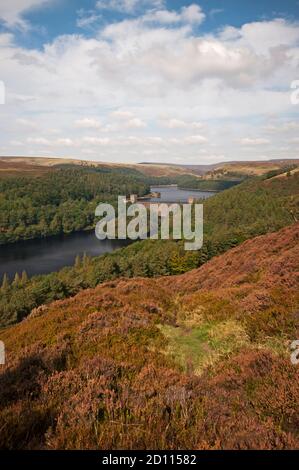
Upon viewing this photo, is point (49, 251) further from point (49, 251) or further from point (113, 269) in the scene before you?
point (113, 269)

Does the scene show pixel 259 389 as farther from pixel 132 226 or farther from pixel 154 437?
pixel 132 226

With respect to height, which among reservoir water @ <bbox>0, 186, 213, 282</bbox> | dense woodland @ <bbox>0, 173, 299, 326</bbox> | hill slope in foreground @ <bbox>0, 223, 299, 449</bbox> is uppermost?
hill slope in foreground @ <bbox>0, 223, 299, 449</bbox>

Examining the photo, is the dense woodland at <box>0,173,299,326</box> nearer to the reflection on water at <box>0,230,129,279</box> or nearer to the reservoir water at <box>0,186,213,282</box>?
the reflection on water at <box>0,230,129,279</box>

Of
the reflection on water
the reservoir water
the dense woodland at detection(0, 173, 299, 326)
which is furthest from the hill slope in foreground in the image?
the reflection on water

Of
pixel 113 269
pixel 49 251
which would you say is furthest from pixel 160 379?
pixel 49 251
